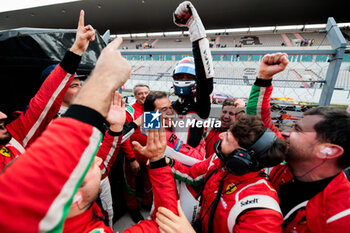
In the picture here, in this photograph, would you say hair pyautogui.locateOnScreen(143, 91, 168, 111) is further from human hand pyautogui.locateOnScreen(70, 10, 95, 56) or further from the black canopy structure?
the black canopy structure

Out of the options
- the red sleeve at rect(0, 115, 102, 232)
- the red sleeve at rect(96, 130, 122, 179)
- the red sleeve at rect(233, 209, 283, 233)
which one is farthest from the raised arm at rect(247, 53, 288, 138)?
the red sleeve at rect(0, 115, 102, 232)

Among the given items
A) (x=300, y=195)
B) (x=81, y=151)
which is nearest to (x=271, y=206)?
(x=300, y=195)

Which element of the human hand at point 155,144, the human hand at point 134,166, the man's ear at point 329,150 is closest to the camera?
the man's ear at point 329,150

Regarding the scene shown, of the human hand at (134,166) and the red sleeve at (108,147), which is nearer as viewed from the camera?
the red sleeve at (108,147)

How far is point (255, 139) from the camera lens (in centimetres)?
101

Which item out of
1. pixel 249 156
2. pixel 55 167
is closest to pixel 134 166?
pixel 249 156

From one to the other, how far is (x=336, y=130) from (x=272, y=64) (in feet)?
2.25

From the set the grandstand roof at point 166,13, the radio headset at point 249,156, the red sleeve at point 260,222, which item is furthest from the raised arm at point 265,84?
the grandstand roof at point 166,13

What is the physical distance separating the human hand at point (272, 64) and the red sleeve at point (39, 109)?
166 cm

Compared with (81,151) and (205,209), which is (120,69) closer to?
(81,151)

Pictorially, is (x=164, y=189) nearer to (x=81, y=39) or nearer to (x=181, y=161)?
(x=181, y=161)

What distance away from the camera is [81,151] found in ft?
1.38

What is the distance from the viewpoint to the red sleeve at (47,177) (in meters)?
0.33

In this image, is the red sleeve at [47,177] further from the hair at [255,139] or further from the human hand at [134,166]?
the human hand at [134,166]
